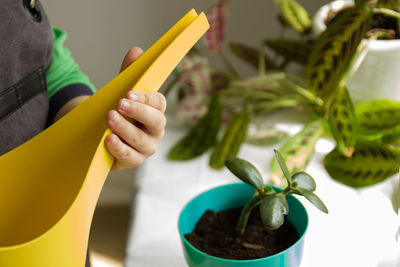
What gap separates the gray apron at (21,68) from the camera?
0.36 meters

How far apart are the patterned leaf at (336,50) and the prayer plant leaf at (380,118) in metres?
0.04

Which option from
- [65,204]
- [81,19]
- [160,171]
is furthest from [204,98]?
[65,204]

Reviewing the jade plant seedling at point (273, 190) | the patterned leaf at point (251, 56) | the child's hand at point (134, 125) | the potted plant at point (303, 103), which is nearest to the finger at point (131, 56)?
the child's hand at point (134, 125)

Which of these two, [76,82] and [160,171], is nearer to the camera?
[76,82]

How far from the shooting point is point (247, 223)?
38cm

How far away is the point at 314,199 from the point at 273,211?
30 millimetres

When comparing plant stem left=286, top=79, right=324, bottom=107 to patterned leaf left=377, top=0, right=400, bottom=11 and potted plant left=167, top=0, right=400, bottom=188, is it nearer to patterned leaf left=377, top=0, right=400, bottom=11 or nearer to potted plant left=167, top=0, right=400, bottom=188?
potted plant left=167, top=0, right=400, bottom=188

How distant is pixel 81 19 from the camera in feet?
2.25

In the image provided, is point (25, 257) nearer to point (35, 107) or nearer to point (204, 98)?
point (35, 107)

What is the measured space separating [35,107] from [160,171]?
0.64ft

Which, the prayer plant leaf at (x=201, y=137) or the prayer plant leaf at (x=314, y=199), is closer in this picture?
the prayer plant leaf at (x=314, y=199)

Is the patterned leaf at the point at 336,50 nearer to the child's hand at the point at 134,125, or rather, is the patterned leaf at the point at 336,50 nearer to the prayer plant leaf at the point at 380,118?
the prayer plant leaf at the point at 380,118

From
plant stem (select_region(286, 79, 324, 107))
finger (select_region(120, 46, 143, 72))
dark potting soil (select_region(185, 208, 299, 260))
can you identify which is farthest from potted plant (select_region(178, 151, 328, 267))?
plant stem (select_region(286, 79, 324, 107))

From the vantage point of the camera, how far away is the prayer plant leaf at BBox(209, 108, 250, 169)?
0.55 meters
